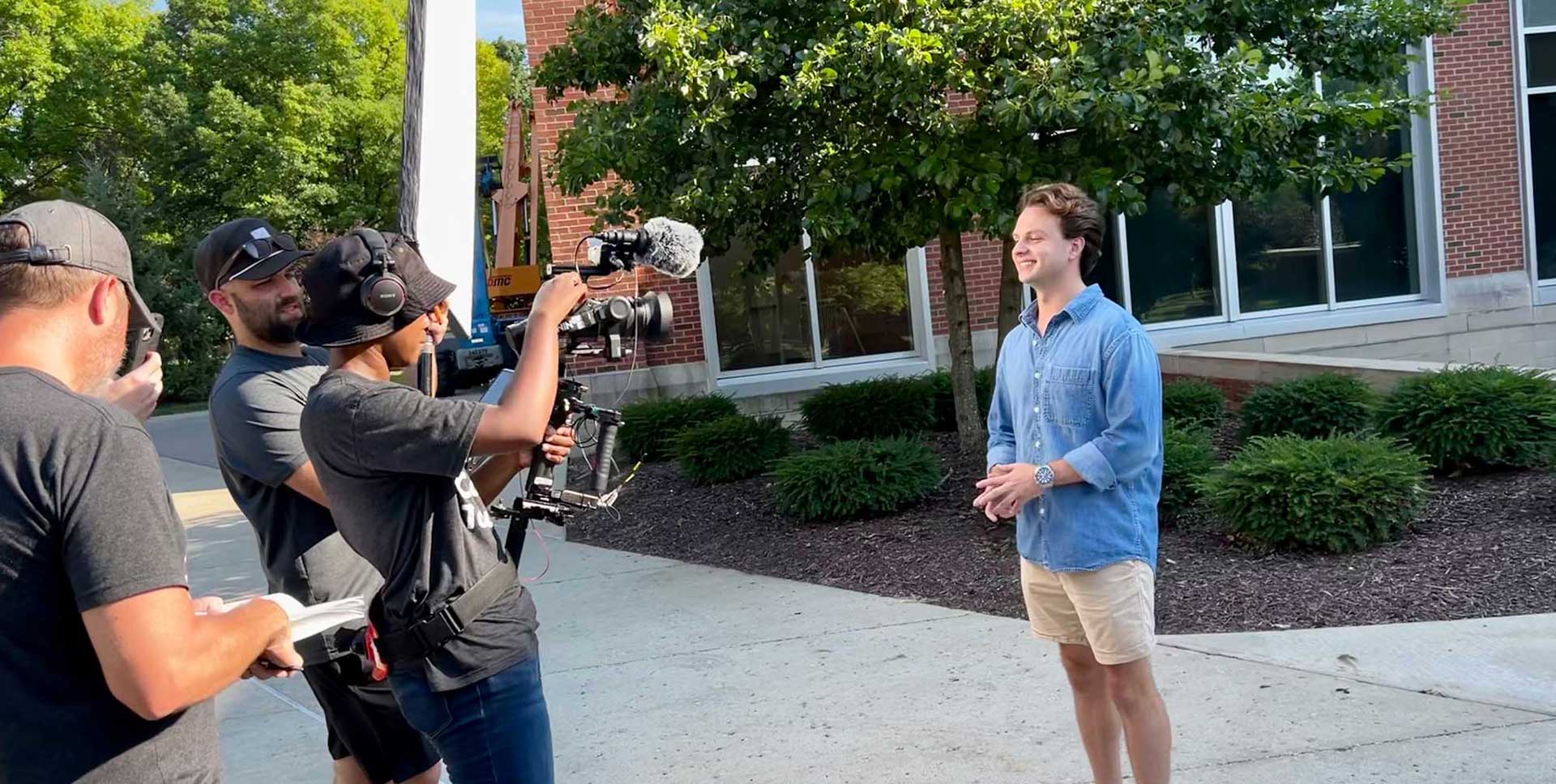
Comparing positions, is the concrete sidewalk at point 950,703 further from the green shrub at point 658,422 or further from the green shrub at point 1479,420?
the green shrub at point 658,422

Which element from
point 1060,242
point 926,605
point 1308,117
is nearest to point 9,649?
point 1060,242

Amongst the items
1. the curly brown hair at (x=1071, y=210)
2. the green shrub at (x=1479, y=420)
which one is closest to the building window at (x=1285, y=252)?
the green shrub at (x=1479, y=420)

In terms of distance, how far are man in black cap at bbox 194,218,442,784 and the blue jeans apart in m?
0.37

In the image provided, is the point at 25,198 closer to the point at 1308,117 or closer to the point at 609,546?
the point at 609,546

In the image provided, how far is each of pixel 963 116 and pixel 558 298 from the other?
5184 millimetres

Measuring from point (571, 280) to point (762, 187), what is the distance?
5.20 metres

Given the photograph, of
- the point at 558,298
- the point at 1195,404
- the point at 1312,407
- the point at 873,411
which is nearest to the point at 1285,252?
the point at 1195,404

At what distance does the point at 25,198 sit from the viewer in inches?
1409

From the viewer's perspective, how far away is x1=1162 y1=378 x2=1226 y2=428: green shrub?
30.5 feet

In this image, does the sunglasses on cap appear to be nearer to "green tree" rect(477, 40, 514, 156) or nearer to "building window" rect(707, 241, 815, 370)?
"building window" rect(707, 241, 815, 370)

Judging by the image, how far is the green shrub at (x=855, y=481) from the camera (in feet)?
24.8

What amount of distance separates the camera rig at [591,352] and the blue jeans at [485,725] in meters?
0.41

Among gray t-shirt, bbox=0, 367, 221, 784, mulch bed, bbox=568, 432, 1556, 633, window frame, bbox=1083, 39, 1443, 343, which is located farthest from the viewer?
window frame, bbox=1083, 39, 1443, 343

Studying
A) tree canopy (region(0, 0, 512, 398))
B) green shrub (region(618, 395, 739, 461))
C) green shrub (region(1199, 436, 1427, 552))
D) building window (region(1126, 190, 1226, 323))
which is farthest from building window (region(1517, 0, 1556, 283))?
tree canopy (region(0, 0, 512, 398))
